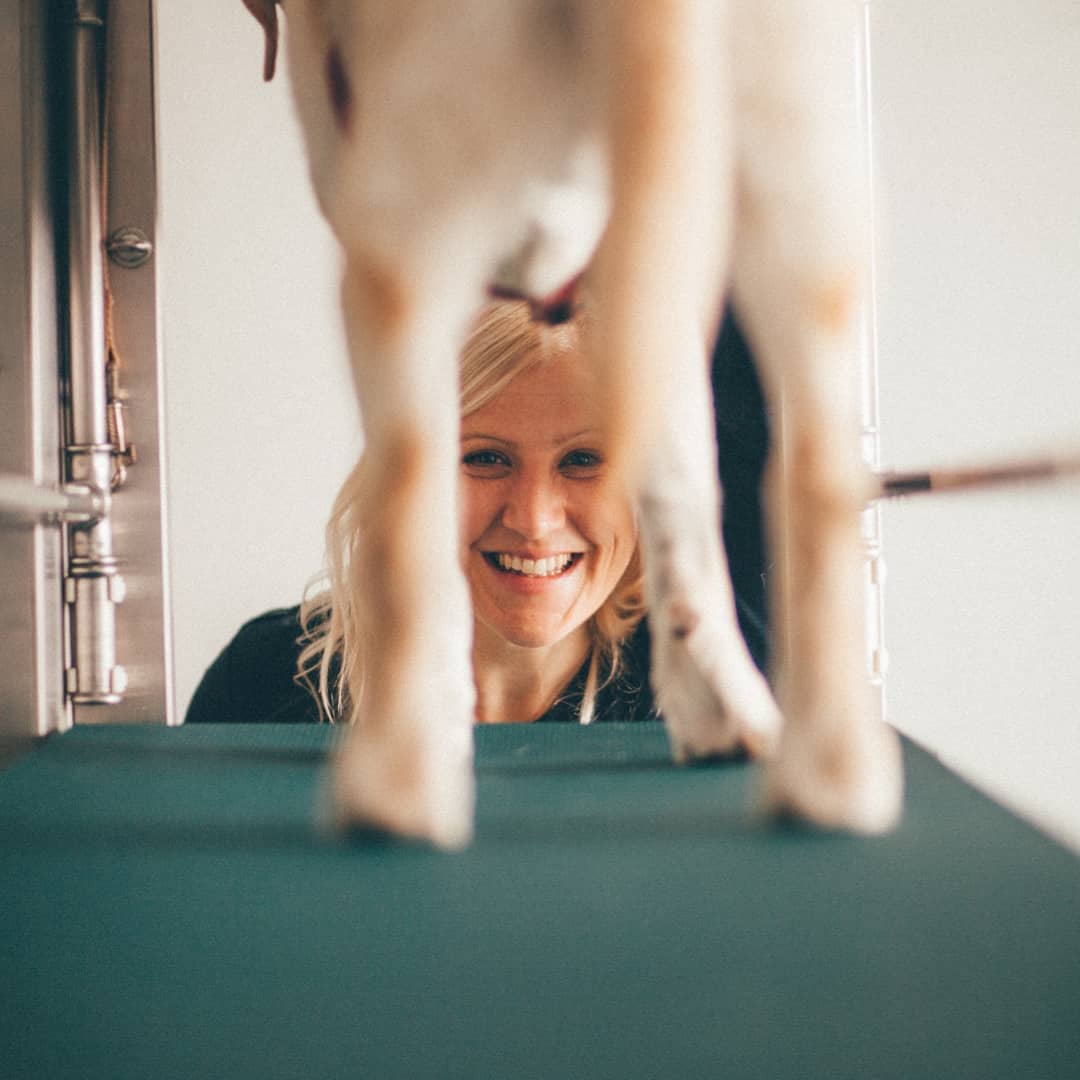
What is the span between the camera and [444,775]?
504 mm

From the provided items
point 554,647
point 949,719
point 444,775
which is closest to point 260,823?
point 444,775

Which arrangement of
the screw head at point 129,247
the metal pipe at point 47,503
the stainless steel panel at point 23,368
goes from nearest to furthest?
the metal pipe at point 47,503
the stainless steel panel at point 23,368
the screw head at point 129,247

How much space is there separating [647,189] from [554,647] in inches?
40.3

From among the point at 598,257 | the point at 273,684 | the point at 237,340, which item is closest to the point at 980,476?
the point at 598,257

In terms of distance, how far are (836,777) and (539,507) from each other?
2.21ft

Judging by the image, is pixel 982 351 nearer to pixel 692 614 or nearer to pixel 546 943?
pixel 692 614

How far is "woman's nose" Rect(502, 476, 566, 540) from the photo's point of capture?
116cm

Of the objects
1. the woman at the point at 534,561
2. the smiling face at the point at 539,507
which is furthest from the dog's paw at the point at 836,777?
the smiling face at the point at 539,507

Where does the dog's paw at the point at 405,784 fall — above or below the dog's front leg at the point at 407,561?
below

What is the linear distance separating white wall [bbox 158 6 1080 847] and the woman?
378 mm

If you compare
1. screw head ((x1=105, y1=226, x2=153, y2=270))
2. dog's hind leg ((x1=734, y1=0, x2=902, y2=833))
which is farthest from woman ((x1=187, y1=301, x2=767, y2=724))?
dog's hind leg ((x1=734, y1=0, x2=902, y2=833))

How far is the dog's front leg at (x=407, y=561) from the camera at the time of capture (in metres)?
0.49

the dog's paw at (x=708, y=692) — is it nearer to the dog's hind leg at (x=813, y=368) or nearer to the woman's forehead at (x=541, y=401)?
the dog's hind leg at (x=813, y=368)

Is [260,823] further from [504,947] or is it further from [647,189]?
[647,189]
